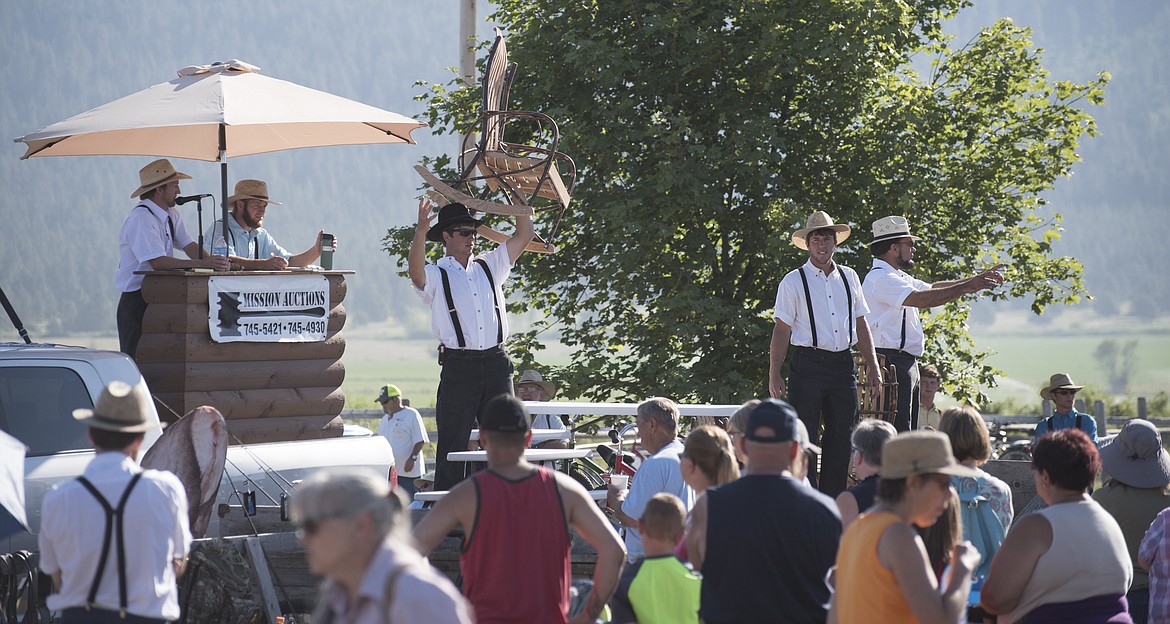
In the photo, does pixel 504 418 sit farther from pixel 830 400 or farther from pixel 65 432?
pixel 830 400

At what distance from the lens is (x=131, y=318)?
794cm

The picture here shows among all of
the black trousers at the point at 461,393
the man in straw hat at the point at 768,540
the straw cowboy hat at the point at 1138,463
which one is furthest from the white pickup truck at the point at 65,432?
the straw cowboy hat at the point at 1138,463

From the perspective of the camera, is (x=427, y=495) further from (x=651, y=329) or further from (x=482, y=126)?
(x=651, y=329)

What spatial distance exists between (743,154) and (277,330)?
988 cm

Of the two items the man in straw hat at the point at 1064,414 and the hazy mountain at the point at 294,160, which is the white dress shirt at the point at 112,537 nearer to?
the man in straw hat at the point at 1064,414

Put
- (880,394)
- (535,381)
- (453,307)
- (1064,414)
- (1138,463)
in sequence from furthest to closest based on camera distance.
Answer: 1. (535,381)
2. (1064,414)
3. (880,394)
4. (453,307)
5. (1138,463)

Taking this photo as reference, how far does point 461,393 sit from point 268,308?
4.83ft

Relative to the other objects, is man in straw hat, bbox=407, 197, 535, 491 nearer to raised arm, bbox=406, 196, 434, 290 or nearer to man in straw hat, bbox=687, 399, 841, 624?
raised arm, bbox=406, 196, 434, 290

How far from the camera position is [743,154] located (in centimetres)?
1702

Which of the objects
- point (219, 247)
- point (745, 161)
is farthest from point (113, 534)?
point (745, 161)

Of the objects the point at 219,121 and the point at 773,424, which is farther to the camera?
the point at 219,121

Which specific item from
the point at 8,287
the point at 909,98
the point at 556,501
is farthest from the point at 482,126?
the point at 8,287

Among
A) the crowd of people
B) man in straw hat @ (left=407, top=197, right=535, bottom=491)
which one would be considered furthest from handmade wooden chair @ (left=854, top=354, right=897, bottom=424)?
man in straw hat @ (left=407, top=197, right=535, bottom=491)

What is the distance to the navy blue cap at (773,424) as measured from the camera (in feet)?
14.3
